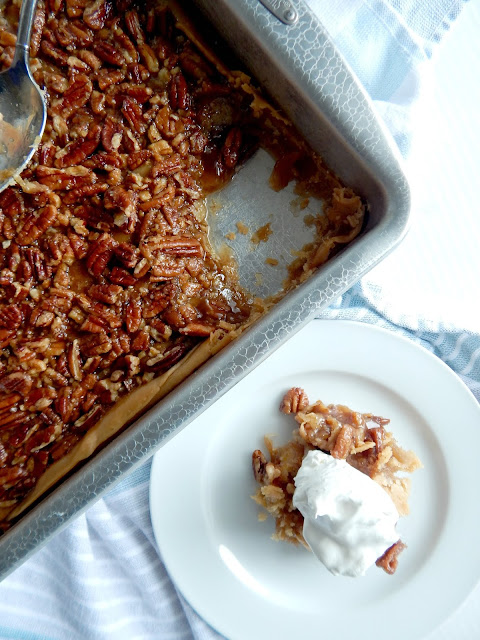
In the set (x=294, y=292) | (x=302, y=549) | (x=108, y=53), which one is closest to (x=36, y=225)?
(x=108, y=53)

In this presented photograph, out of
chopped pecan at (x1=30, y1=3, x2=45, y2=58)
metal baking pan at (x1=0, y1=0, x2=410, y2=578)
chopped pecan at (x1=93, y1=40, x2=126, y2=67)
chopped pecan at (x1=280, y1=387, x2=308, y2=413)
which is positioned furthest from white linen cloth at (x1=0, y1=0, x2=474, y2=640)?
chopped pecan at (x1=30, y1=3, x2=45, y2=58)

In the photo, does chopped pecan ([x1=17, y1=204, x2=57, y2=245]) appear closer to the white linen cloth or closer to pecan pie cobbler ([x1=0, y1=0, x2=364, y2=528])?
pecan pie cobbler ([x1=0, y1=0, x2=364, y2=528])

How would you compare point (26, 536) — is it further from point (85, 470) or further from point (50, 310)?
point (50, 310)

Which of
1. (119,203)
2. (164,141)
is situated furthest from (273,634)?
(164,141)

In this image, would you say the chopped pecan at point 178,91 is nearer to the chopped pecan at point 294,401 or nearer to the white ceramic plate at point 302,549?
the white ceramic plate at point 302,549

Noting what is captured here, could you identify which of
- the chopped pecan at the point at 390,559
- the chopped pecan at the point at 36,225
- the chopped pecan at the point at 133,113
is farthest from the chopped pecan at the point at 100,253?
the chopped pecan at the point at 390,559

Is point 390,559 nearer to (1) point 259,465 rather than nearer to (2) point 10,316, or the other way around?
(1) point 259,465
